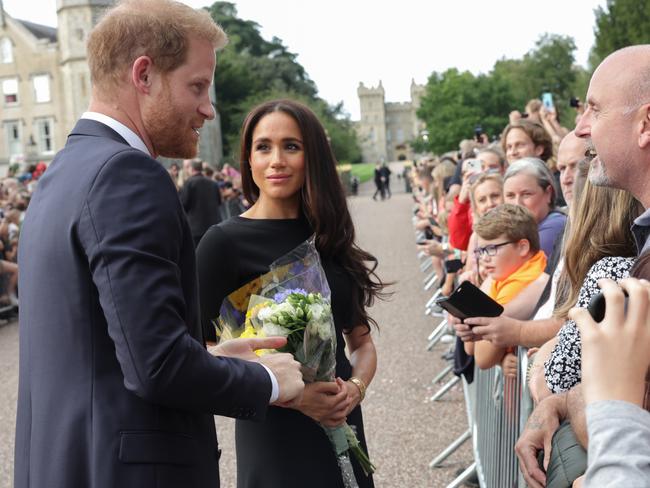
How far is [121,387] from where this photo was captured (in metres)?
2.28

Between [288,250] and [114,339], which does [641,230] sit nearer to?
[114,339]

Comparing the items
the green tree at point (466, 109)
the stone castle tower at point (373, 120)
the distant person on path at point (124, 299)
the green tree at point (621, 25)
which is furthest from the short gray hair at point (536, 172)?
the stone castle tower at point (373, 120)

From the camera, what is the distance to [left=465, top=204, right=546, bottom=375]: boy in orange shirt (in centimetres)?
486

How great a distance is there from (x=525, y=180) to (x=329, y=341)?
308 centimetres

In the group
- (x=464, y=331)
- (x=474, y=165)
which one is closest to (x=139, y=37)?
(x=464, y=331)

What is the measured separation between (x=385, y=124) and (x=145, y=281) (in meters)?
158

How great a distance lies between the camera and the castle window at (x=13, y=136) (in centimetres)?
6059

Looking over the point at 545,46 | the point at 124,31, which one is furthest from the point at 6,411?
the point at 545,46

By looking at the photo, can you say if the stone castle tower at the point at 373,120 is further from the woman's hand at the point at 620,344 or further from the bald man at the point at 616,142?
the woman's hand at the point at 620,344

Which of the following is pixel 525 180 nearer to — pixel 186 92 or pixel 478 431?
pixel 478 431

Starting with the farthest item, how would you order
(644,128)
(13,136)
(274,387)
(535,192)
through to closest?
(13,136)
(535,192)
(274,387)
(644,128)

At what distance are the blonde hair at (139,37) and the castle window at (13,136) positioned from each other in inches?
2428

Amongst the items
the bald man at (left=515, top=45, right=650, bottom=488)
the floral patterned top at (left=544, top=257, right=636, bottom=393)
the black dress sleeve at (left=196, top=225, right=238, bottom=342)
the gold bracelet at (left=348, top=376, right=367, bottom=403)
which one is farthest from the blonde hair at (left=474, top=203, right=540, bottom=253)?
the bald man at (left=515, top=45, right=650, bottom=488)

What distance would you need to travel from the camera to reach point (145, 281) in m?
2.17
